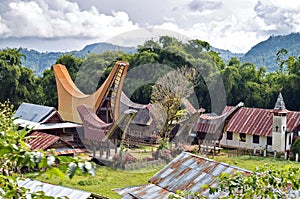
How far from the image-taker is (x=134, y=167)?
50.8 ft

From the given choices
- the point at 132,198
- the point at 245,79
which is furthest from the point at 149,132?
the point at 132,198

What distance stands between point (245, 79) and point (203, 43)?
4.28m

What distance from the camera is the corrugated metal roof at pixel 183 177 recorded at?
278 inches

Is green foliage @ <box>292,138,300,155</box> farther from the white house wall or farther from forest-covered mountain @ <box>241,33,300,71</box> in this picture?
forest-covered mountain @ <box>241,33,300,71</box>

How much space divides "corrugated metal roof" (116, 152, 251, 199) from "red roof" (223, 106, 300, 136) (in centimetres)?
1197

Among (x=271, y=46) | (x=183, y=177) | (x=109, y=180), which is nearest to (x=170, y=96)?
(x=109, y=180)

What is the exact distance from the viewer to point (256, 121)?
20078 mm

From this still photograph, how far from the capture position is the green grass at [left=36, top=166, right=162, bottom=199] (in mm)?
12641

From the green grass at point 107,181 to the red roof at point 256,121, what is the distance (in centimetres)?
594

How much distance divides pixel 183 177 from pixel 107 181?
21.6ft

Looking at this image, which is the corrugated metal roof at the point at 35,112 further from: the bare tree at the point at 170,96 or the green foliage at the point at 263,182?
the green foliage at the point at 263,182

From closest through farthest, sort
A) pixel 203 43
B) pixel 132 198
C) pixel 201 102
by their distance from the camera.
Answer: pixel 132 198 < pixel 201 102 < pixel 203 43

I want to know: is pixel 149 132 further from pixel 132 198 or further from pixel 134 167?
pixel 132 198

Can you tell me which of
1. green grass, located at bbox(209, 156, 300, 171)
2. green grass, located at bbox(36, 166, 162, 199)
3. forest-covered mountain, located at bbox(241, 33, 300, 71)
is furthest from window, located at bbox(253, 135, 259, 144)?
forest-covered mountain, located at bbox(241, 33, 300, 71)
